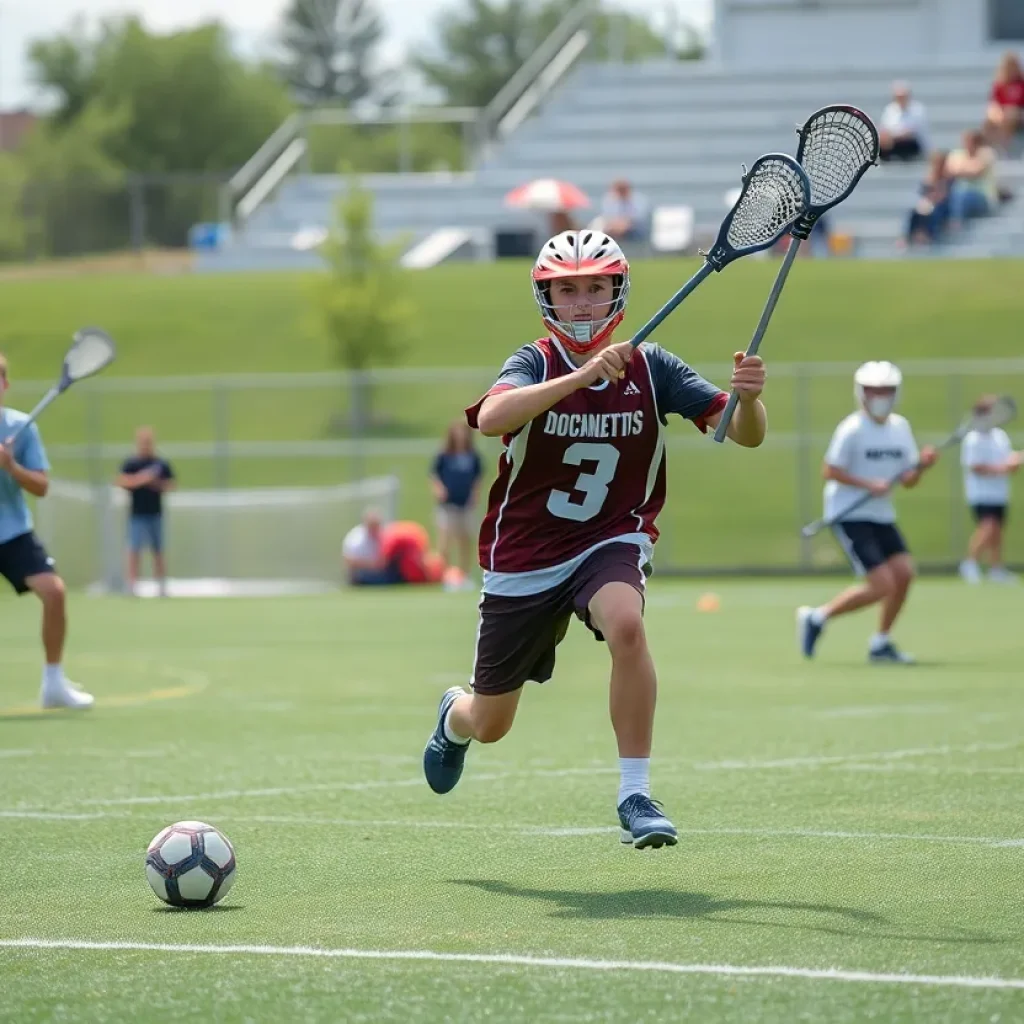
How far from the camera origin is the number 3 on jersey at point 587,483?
22.2ft

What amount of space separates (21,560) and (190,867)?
570 cm

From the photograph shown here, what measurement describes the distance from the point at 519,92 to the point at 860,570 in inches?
1128

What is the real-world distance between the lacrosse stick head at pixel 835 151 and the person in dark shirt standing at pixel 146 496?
57.8ft

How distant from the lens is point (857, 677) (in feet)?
44.3

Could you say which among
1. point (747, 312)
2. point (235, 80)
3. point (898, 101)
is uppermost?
point (235, 80)

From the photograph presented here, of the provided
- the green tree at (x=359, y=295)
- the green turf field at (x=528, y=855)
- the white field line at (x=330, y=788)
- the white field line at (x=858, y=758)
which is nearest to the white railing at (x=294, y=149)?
the green tree at (x=359, y=295)

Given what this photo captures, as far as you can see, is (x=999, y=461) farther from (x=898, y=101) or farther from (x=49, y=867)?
(x=49, y=867)

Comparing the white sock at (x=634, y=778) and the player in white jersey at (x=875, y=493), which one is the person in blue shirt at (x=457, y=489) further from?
the white sock at (x=634, y=778)

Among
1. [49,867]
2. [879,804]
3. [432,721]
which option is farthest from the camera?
[432,721]

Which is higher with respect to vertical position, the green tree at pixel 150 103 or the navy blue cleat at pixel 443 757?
the green tree at pixel 150 103

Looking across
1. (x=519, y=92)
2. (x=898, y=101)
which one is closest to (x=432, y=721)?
(x=898, y=101)

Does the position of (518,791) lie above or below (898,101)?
below

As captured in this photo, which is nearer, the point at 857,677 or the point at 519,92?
the point at 857,677

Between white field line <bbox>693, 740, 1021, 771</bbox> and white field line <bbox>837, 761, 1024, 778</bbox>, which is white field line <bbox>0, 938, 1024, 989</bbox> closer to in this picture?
white field line <bbox>837, 761, 1024, 778</bbox>
